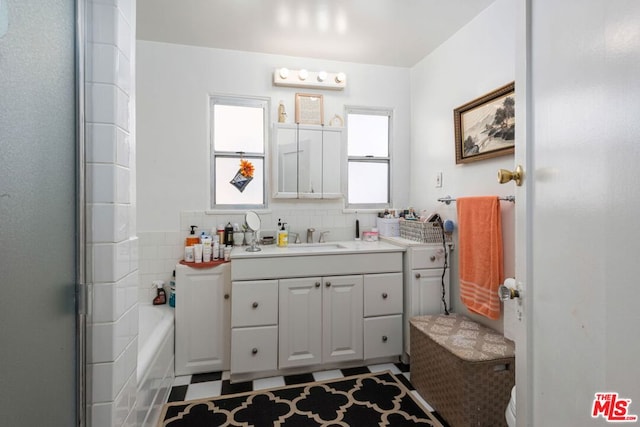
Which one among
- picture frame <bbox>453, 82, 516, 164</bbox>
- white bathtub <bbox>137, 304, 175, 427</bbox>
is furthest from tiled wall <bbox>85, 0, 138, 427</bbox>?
picture frame <bbox>453, 82, 516, 164</bbox>

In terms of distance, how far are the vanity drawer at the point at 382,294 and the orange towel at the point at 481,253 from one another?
18.1 inches

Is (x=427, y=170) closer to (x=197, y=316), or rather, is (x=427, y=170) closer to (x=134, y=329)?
(x=197, y=316)

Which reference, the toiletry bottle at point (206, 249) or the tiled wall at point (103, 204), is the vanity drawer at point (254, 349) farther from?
the tiled wall at point (103, 204)

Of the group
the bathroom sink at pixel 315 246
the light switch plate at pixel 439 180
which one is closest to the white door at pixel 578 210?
the light switch plate at pixel 439 180

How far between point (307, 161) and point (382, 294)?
1.26 metres

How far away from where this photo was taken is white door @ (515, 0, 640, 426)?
1.64 ft

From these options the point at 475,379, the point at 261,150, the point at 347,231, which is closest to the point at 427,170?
the point at 347,231

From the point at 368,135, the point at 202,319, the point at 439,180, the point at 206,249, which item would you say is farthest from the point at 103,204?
the point at 368,135

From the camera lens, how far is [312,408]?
1.75 m

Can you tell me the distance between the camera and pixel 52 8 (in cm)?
71

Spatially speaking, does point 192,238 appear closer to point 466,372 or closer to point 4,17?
point 4,17

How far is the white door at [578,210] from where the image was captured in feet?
1.64

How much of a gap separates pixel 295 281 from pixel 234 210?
2.83 ft

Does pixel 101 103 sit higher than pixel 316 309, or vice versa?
pixel 101 103
